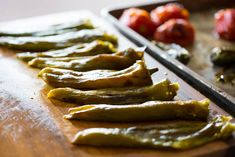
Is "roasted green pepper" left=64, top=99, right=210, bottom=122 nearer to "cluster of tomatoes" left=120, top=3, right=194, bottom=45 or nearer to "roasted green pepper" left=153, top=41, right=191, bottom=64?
"roasted green pepper" left=153, top=41, right=191, bottom=64

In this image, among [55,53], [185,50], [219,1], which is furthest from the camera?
[219,1]

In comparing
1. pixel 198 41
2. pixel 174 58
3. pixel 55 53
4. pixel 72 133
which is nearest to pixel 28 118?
pixel 72 133

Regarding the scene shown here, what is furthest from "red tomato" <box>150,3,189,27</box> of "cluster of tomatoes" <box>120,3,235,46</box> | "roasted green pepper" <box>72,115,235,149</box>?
"roasted green pepper" <box>72,115,235,149</box>

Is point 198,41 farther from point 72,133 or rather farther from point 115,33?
point 72,133

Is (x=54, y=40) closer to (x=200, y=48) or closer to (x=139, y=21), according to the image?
(x=139, y=21)

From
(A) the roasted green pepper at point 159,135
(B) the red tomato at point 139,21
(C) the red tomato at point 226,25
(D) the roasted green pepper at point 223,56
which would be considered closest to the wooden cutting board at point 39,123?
(A) the roasted green pepper at point 159,135

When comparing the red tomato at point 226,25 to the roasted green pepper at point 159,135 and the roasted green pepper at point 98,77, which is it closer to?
the roasted green pepper at point 98,77
